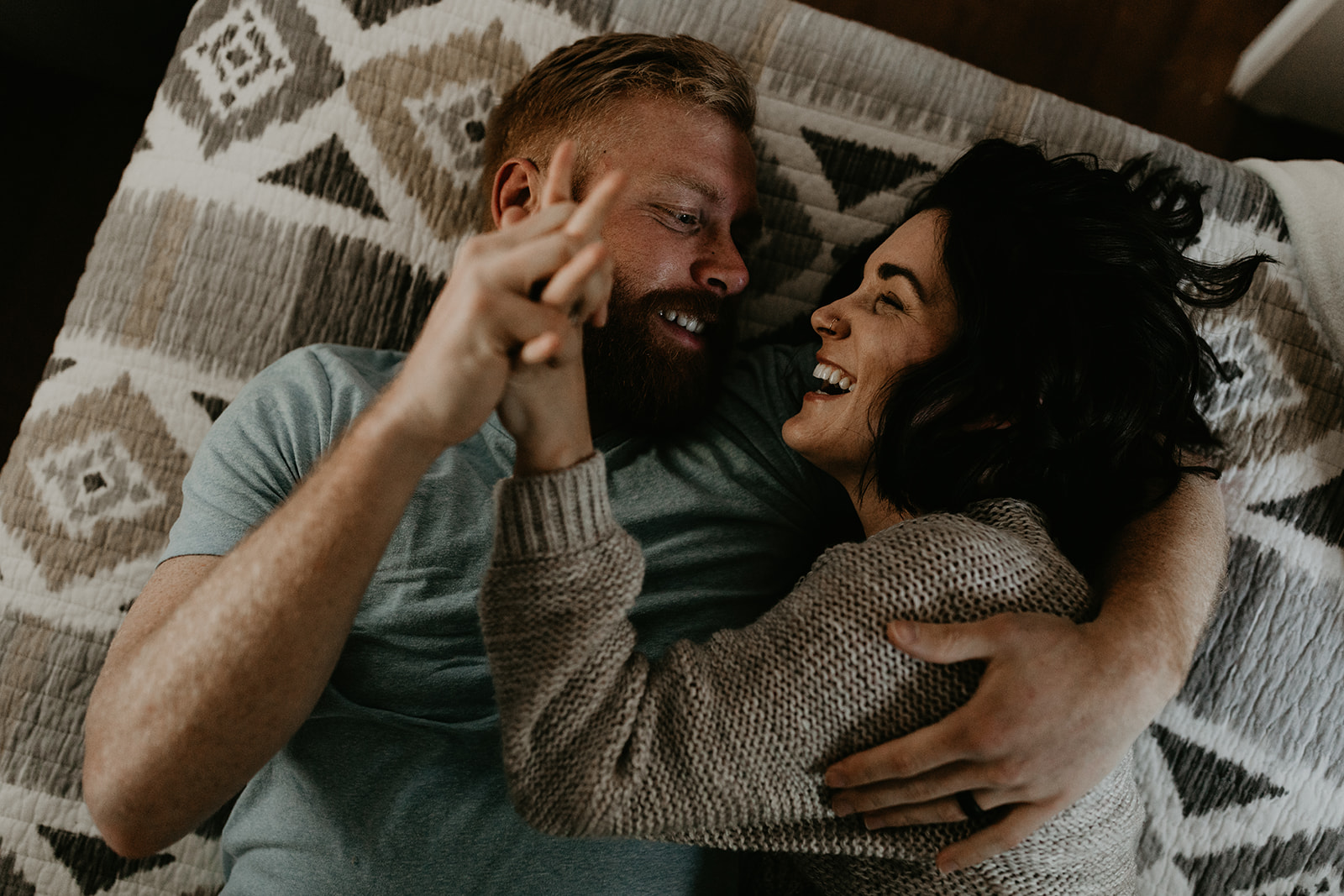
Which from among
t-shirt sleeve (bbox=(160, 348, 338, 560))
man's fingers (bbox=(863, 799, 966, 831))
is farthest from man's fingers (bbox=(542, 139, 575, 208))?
man's fingers (bbox=(863, 799, 966, 831))

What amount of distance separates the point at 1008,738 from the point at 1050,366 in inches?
16.5

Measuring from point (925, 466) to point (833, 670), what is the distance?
12.5 inches

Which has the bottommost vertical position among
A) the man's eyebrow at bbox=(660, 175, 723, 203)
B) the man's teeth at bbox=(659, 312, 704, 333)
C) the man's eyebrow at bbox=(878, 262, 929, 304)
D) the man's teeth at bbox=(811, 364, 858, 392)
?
the man's teeth at bbox=(659, 312, 704, 333)

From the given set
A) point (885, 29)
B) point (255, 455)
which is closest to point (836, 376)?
point (255, 455)

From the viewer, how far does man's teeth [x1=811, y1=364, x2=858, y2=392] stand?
96cm

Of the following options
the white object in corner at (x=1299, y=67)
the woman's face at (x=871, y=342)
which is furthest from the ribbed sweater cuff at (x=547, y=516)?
the white object in corner at (x=1299, y=67)

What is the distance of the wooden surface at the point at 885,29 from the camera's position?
149cm

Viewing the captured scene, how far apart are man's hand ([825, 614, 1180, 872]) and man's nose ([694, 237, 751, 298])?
0.54 metres

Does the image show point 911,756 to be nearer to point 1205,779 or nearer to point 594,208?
point 594,208

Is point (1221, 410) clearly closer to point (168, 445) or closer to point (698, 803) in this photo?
point (698, 803)

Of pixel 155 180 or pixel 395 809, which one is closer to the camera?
pixel 395 809

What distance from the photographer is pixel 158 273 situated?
118 cm

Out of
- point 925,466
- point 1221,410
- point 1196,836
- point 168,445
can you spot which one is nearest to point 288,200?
point 168,445

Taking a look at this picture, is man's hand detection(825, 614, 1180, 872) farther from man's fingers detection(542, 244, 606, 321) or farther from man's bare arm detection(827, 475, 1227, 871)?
man's fingers detection(542, 244, 606, 321)
